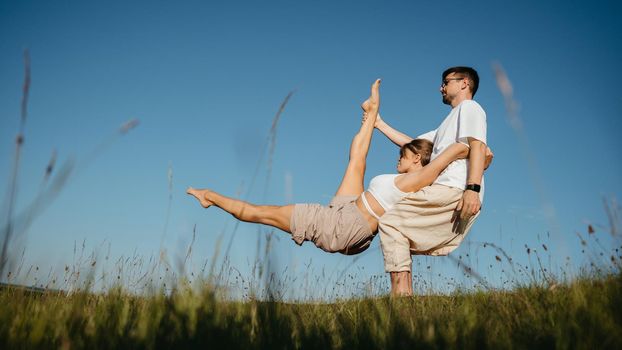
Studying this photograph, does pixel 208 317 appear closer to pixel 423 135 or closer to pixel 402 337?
pixel 402 337

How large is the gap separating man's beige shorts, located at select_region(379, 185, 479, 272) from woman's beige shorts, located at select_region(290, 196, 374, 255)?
221mm

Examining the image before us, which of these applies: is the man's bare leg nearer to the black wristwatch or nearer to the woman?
the woman

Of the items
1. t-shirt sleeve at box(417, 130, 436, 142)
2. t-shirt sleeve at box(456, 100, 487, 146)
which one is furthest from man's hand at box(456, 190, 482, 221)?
t-shirt sleeve at box(417, 130, 436, 142)

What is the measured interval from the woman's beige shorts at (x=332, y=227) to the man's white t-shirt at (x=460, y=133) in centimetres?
79

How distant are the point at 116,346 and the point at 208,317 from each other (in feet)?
1.30

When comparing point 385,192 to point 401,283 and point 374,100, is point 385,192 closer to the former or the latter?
point 401,283

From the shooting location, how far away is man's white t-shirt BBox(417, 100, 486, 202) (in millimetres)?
4038

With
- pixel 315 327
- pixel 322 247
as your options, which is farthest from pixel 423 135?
pixel 315 327

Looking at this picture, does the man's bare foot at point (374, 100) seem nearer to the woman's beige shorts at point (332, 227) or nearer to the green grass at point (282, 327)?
the woman's beige shorts at point (332, 227)

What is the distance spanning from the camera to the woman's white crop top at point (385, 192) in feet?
13.7

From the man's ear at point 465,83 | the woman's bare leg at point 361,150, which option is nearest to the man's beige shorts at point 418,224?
the woman's bare leg at point 361,150

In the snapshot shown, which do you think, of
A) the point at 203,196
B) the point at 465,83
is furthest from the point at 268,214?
the point at 465,83

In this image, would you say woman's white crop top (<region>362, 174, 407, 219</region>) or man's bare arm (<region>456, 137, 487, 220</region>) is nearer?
man's bare arm (<region>456, 137, 487, 220</region>)

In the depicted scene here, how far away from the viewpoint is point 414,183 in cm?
414
